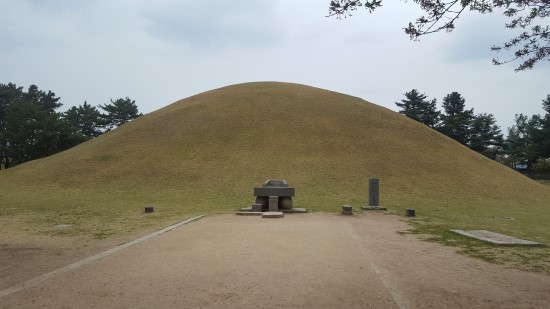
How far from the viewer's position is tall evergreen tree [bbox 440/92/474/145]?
40.1 m

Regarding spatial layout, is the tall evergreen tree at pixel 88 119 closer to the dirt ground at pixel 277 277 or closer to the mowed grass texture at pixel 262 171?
the mowed grass texture at pixel 262 171

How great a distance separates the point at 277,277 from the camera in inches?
179

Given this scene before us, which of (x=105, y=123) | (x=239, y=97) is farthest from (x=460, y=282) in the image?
(x=105, y=123)

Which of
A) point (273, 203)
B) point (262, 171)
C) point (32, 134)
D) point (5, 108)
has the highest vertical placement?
point (5, 108)

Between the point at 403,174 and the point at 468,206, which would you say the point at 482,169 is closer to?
the point at 403,174

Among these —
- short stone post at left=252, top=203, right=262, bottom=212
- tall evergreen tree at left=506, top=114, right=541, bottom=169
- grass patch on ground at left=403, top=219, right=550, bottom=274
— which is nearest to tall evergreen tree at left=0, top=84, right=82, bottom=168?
short stone post at left=252, top=203, right=262, bottom=212

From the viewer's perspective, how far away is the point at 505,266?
17.3 feet

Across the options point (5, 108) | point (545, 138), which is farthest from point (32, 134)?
point (545, 138)

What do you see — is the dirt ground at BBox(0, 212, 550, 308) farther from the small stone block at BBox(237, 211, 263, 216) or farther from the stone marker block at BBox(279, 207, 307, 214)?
the stone marker block at BBox(279, 207, 307, 214)

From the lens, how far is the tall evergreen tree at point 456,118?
40.1 metres

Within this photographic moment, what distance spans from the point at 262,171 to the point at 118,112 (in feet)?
109

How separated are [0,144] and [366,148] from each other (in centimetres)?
3281

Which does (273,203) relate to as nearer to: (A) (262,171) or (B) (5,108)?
(A) (262,171)

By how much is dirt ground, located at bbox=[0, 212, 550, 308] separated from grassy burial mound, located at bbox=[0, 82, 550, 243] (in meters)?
3.31
